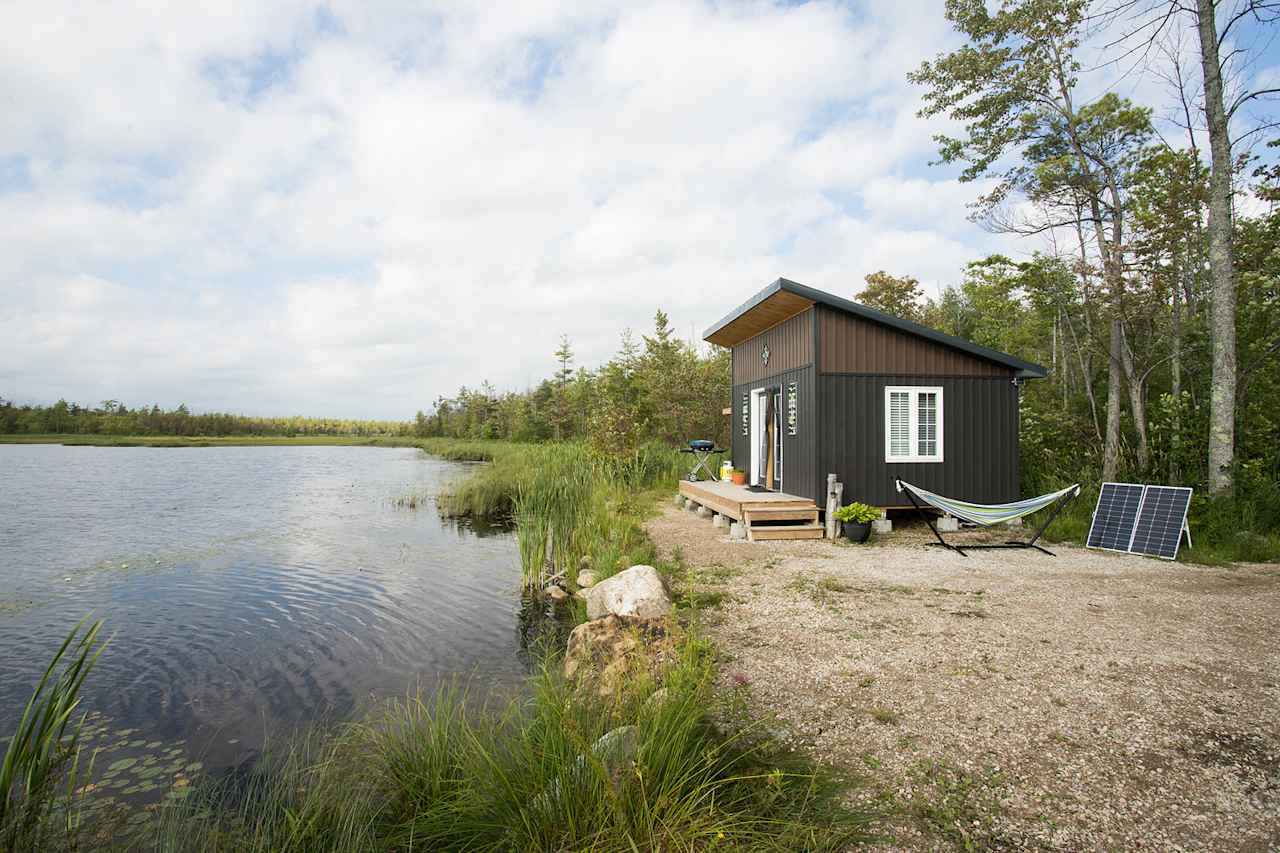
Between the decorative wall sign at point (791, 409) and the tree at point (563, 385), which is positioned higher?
the tree at point (563, 385)

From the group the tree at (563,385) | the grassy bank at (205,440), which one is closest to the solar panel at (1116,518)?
the tree at (563,385)

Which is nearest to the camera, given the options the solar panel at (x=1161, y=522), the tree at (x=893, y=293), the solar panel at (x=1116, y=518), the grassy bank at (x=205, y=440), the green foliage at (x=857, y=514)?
the solar panel at (x=1161, y=522)

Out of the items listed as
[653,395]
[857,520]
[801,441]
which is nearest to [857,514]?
[857,520]

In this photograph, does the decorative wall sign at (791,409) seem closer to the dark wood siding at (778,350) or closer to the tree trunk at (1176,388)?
the dark wood siding at (778,350)

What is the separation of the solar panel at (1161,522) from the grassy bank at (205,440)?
4074 cm

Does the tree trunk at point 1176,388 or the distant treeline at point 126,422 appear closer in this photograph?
the tree trunk at point 1176,388

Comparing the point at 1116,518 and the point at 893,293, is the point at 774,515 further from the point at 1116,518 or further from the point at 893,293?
the point at 893,293

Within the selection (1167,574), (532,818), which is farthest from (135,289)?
(1167,574)

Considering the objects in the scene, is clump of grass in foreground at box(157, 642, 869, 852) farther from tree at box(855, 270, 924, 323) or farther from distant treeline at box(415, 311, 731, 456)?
tree at box(855, 270, 924, 323)

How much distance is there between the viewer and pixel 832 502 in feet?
26.0

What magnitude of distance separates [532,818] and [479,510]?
11.2m

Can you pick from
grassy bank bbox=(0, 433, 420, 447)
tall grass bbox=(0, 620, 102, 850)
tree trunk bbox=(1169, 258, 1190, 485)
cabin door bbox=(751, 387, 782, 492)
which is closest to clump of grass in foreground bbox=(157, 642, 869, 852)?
tall grass bbox=(0, 620, 102, 850)

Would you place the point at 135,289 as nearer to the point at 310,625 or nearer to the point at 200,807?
the point at 310,625

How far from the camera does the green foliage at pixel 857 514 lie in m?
7.59
